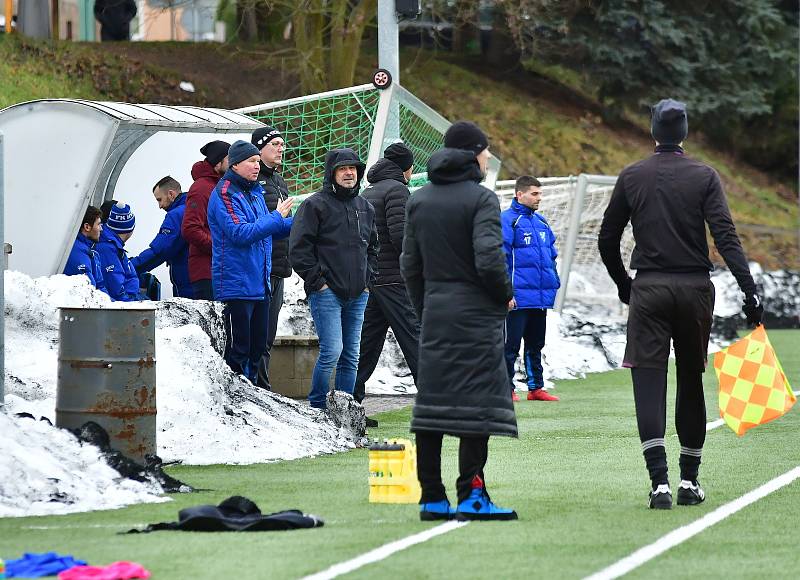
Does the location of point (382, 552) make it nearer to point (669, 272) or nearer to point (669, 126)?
point (669, 272)

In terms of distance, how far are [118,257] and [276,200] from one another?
1.25 m

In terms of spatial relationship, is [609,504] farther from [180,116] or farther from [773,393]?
[180,116]

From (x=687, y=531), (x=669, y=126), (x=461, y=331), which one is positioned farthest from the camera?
(x=669, y=126)

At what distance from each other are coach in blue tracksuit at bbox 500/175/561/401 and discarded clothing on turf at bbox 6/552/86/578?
28.0ft

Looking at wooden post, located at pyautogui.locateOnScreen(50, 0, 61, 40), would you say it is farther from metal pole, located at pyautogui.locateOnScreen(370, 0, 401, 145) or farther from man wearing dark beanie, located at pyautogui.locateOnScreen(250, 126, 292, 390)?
man wearing dark beanie, located at pyautogui.locateOnScreen(250, 126, 292, 390)

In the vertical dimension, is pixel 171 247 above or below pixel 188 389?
above

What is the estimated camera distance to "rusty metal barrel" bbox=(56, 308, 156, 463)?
9.09 m

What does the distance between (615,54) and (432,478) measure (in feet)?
93.5

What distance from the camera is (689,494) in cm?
846

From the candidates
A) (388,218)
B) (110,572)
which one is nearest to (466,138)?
(110,572)

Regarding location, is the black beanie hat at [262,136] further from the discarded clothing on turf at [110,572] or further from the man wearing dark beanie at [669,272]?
the discarded clothing on turf at [110,572]

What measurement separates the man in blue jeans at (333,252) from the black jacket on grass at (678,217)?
11.2 ft

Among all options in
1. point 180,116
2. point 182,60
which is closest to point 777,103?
point 182,60

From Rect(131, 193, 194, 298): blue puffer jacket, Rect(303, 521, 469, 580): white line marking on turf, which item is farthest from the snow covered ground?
Rect(131, 193, 194, 298): blue puffer jacket
